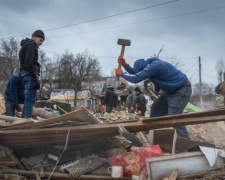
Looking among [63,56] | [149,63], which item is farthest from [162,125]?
[63,56]

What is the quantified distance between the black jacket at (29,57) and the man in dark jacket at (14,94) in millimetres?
359

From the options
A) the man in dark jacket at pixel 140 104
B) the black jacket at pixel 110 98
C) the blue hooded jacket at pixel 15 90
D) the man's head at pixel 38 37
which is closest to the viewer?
the man's head at pixel 38 37

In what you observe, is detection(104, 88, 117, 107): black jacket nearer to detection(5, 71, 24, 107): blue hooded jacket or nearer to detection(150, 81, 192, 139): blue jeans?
detection(5, 71, 24, 107): blue hooded jacket

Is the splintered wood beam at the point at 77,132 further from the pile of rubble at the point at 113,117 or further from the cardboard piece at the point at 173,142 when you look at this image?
the pile of rubble at the point at 113,117

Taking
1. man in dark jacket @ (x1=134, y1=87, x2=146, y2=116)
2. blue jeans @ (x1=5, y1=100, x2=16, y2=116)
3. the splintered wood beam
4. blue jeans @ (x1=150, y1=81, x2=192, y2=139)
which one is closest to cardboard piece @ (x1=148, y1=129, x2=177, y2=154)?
blue jeans @ (x1=150, y1=81, x2=192, y2=139)

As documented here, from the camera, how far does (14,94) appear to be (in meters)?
4.17

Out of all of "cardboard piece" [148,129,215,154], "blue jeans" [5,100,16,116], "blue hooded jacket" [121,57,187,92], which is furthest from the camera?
"blue jeans" [5,100,16,116]

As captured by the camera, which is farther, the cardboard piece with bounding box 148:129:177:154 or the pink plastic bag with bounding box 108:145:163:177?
the cardboard piece with bounding box 148:129:177:154

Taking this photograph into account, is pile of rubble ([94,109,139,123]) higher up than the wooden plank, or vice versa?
the wooden plank

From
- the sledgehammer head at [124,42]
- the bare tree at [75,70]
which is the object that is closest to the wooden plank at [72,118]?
the sledgehammer head at [124,42]

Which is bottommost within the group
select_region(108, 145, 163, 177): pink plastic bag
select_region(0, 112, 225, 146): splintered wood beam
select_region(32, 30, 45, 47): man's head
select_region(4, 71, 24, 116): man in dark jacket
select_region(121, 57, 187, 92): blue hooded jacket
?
select_region(108, 145, 163, 177): pink plastic bag

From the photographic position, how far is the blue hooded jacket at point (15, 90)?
412cm

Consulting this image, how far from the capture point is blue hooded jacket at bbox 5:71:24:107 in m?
4.12

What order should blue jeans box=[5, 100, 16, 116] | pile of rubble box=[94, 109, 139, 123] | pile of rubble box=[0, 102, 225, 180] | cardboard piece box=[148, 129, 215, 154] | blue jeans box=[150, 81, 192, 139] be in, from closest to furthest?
pile of rubble box=[0, 102, 225, 180]
cardboard piece box=[148, 129, 215, 154]
blue jeans box=[150, 81, 192, 139]
blue jeans box=[5, 100, 16, 116]
pile of rubble box=[94, 109, 139, 123]
